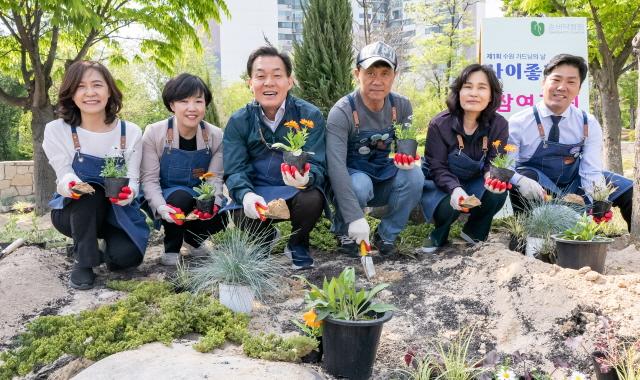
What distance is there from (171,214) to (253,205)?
2.14ft

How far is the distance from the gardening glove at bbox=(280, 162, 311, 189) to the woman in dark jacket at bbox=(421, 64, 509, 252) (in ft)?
3.68

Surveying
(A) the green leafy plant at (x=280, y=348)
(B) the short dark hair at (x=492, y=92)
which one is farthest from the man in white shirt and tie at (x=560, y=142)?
(A) the green leafy plant at (x=280, y=348)

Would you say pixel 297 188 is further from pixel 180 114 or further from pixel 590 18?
pixel 590 18

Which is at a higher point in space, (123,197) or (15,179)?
(123,197)

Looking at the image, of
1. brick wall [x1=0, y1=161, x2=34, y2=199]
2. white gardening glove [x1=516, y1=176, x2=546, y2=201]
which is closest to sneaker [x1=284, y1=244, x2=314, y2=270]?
white gardening glove [x1=516, y1=176, x2=546, y2=201]

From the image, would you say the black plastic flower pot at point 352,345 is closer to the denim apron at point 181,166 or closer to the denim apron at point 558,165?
the denim apron at point 181,166

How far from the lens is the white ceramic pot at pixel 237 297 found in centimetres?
268

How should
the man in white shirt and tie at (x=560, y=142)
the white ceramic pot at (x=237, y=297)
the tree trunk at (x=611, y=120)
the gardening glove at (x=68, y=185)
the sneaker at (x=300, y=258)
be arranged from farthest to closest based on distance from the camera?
the tree trunk at (x=611, y=120), the man in white shirt and tie at (x=560, y=142), the sneaker at (x=300, y=258), the gardening glove at (x=68, y=185), the white ceramic pot at (x=237, y=297)

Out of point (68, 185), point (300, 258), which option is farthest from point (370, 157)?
point (68, 185)

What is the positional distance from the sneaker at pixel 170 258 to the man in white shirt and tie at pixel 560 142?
2.64 metres

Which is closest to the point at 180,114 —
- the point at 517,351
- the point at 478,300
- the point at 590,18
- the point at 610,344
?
the point at 478,300

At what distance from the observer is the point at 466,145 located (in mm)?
3807

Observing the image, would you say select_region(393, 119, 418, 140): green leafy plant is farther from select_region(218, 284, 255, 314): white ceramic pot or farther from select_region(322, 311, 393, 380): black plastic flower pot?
select_region(322, 311, 393, 380): black plastic flower pot

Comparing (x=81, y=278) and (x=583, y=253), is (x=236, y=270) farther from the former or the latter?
(x=583, y=253)
